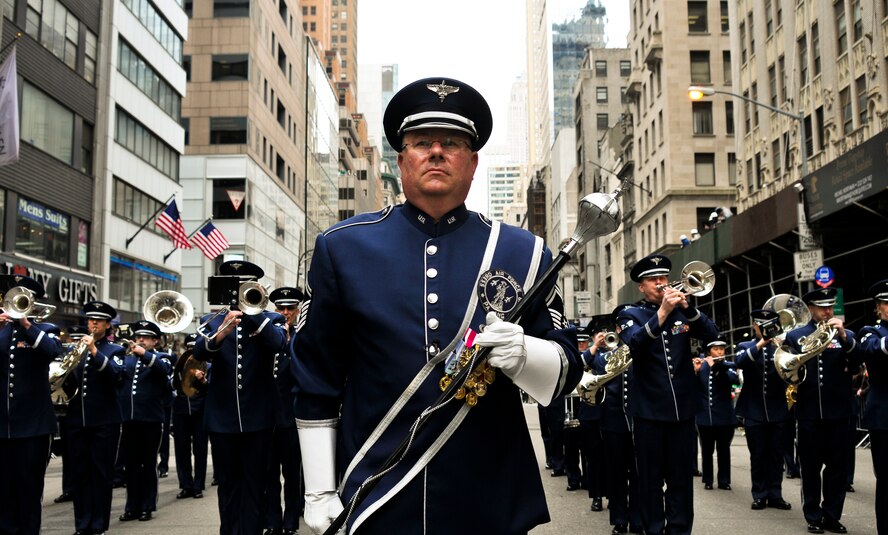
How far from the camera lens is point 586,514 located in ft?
40.1

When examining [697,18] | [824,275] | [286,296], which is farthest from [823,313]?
[697,18]

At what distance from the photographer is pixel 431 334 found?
3412 mm

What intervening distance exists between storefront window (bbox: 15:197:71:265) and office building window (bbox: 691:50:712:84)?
120 feet

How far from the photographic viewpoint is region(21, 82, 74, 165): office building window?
95.7 feet

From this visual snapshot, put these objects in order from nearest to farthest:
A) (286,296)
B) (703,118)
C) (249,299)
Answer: (249,299)
(286,296)
(703,118)

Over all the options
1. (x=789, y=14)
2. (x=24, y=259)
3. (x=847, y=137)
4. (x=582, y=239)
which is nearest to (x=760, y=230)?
(x=847, y=137)

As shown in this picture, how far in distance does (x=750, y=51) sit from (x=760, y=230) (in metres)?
13.3

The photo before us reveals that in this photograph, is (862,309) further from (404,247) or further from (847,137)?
(404,247)

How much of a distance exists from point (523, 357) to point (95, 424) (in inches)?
341

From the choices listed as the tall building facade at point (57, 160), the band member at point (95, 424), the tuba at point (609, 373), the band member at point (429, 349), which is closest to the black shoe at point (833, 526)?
the tuba at point (609, 373)

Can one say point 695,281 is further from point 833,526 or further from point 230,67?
point 230,67

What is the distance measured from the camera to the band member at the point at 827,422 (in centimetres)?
1052

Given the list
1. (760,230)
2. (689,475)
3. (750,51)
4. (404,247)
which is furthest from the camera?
(750,51)

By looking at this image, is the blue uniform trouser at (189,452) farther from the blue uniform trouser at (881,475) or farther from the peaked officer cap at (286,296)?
the blue uniform trouser at (881,475)
